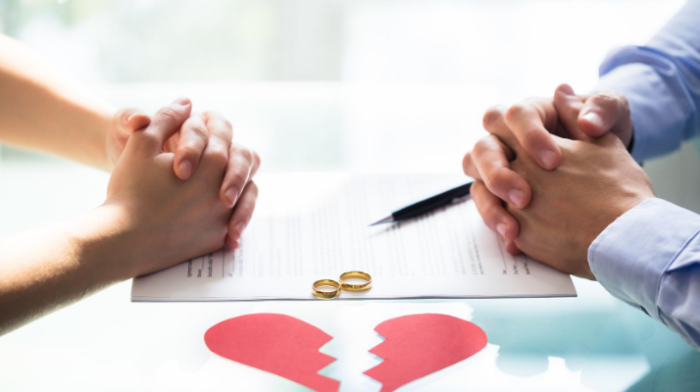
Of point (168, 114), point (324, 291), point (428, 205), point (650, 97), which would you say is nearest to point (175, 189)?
point (168, 114)

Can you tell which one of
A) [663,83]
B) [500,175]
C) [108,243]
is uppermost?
[663,83]

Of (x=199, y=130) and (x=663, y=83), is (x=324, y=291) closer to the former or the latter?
(x=199, y=130)

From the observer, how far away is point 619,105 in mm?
924

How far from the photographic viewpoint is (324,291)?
0.74 metres

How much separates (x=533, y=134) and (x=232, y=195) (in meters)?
0.41

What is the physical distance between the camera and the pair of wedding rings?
0.73m

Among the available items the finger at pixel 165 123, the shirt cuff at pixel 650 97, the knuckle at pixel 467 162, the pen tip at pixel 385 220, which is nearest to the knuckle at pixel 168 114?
the finger at pixel 165 123

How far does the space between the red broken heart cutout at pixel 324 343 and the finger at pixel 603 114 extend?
1.13ft

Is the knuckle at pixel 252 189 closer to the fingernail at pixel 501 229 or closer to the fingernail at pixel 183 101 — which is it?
the fingernail at pixel 183 101

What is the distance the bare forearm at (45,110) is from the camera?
945mm

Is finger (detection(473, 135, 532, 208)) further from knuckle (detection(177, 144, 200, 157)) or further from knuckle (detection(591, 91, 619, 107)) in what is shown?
knuckle (detection(177, 144, 200, 157))

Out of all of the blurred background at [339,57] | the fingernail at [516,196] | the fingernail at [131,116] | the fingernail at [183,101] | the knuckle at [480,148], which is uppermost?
the blurred background at [339,57]

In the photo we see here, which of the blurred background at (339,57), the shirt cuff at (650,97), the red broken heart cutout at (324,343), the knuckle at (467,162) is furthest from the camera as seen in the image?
the blurred background at (339,57)

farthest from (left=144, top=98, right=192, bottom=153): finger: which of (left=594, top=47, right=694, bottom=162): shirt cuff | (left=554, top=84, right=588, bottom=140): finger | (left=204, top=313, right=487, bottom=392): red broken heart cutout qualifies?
(left=594, top=47, right=694, bottom=162): shirt cuff
